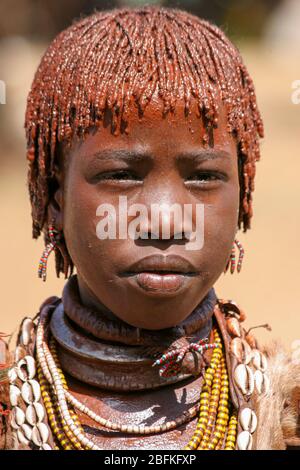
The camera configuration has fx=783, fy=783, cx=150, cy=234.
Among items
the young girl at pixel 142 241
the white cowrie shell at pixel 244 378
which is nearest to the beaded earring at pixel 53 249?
the young girl at pixel 142 241

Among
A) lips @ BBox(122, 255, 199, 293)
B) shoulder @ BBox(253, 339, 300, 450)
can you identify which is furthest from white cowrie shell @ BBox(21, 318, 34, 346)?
shoulder @ BBox(253, 339, 300, 450)

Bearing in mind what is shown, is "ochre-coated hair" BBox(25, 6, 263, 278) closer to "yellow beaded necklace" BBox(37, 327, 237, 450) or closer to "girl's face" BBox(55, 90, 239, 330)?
"girl's face" BBox(55, 90, 239, 330)

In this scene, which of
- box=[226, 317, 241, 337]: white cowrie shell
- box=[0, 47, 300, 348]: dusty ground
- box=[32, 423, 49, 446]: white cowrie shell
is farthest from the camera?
box=[0, 47, 300, 348]: dusty ground

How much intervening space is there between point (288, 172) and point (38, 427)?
8.61 meters

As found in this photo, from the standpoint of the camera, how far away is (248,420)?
202 centimetres

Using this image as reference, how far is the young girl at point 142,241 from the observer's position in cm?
191

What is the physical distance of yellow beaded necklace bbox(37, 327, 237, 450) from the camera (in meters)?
2.00

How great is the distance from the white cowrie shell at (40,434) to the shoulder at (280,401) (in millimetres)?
553

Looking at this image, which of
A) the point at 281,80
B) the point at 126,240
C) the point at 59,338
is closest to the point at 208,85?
the point at 126,240

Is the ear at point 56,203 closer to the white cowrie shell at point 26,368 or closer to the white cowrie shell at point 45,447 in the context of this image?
the white cowrie shell at point 26,368

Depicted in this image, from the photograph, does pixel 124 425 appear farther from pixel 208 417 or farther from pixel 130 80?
pixel 130 80

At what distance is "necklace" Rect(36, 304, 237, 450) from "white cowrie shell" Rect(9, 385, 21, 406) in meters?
0.07

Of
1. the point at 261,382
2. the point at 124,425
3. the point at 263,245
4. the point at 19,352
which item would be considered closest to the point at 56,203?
the point at 19,352

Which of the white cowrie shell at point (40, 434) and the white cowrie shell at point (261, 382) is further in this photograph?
the white cowrie shell at point (261, 382)
